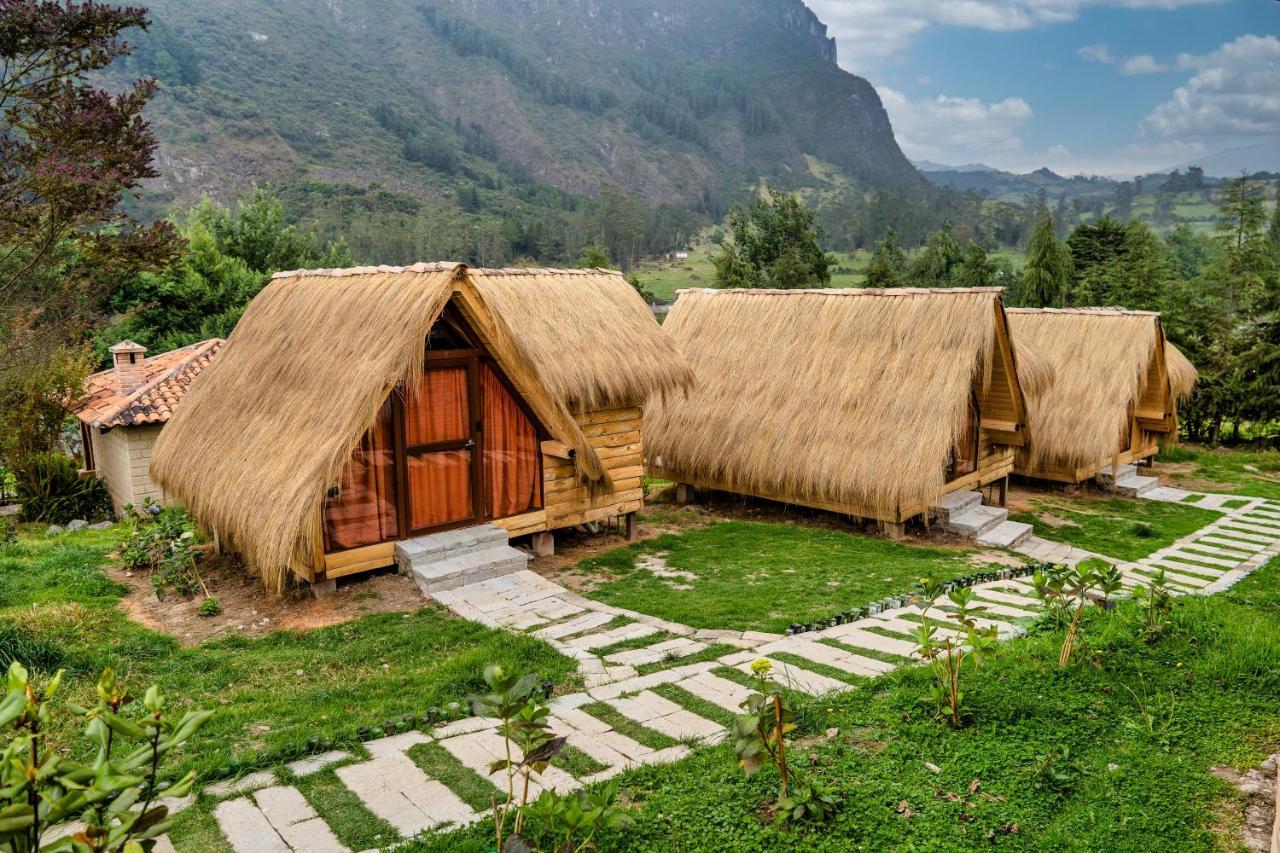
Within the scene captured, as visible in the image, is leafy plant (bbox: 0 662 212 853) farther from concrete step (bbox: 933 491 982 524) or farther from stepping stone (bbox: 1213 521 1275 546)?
stepping stone (bbox: 1213 521 1275 546)

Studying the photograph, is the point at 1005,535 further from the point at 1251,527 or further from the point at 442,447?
the point at 442,447

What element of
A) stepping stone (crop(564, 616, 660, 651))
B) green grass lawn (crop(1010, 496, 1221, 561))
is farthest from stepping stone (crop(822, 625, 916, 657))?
green grass lawn (crop(1010, 496, 1221, 561))

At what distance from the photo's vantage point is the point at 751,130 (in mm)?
132875

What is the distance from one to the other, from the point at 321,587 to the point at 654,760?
15.8 feet

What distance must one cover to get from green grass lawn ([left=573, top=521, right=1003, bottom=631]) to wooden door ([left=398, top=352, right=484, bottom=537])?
1676 mm

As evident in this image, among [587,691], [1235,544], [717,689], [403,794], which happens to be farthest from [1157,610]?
[1235,544]

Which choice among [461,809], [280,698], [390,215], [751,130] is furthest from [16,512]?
[751,130]

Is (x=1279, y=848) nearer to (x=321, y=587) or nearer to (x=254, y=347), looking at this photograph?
(x=321, y=587)

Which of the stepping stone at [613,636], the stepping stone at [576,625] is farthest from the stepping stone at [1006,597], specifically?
the stepping stone at [576,625]

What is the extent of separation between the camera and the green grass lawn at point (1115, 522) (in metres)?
12.6

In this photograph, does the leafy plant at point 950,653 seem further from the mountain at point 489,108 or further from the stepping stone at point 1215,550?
the mountain at point 489,108

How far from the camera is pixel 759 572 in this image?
9758 millimetres

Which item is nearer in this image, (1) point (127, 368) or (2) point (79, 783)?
(2) point (79, 783)

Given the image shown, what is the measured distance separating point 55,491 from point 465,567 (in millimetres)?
11205
